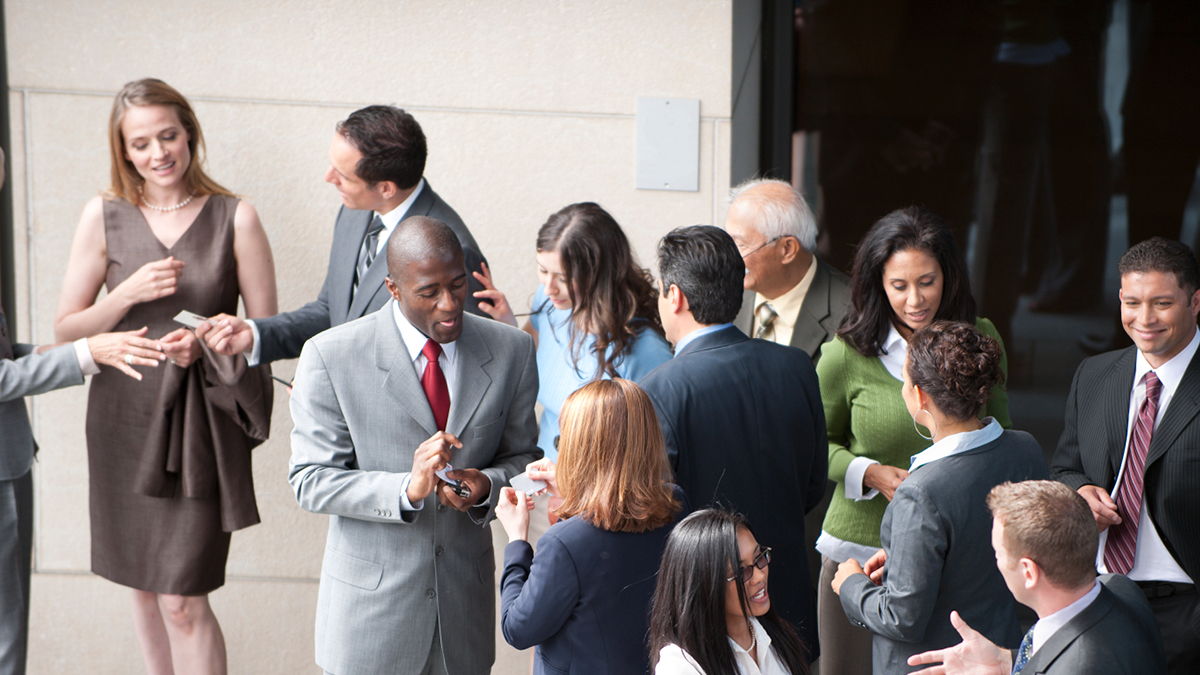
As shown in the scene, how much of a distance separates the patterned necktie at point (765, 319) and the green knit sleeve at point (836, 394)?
493 millimetres

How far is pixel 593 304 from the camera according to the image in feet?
9.95

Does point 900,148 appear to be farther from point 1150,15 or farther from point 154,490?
point 154,490

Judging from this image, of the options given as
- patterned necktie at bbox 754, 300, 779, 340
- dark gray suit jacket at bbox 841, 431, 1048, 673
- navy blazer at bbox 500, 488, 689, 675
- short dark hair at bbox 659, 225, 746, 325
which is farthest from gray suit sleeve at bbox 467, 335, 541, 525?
patterned necktie at bbox 754, 300, 779, 340

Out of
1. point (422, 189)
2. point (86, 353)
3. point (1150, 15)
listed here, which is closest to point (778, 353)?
point (422, 189)

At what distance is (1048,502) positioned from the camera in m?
1.75

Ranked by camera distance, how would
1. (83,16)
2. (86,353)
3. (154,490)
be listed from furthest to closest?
1. (83,16)
2. (154,490)
3. (86,353)

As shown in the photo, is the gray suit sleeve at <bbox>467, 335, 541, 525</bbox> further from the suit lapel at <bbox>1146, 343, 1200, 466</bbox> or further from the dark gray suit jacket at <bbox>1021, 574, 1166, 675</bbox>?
the suit lapel at <bbox>1146, 343, 1200, 466</bbox>

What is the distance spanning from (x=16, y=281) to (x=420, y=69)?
1889 mm

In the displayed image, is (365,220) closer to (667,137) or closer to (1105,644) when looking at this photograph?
(667,137)

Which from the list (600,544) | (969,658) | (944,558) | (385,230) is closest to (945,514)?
(944,558)

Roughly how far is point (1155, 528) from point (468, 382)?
1887mm

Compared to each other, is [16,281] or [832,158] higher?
[832,158]

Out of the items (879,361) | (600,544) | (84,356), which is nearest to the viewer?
(600,544)

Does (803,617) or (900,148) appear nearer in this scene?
(803,617)
